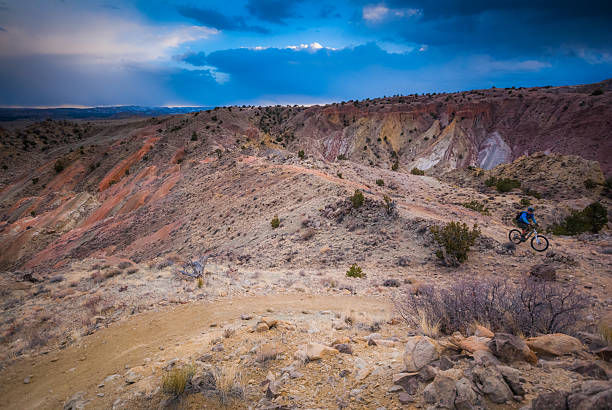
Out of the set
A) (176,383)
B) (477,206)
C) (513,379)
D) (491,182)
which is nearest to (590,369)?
(513,379)

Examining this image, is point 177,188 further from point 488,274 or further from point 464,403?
point 464,403

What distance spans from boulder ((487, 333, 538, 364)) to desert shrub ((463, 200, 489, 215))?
19.5 m

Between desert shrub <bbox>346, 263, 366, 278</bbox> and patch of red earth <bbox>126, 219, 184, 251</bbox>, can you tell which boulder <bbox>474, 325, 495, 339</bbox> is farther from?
patch of red earth <bbox>126, 219, 184, 251</bbox>

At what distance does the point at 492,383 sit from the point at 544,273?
785 cm

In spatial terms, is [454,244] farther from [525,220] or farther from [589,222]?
[589,222]

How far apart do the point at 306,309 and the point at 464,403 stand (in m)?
4.80

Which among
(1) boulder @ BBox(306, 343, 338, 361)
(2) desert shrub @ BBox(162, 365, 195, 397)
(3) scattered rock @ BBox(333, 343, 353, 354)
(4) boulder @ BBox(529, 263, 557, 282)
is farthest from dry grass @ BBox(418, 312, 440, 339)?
(4) boulder @ BBox(529, 263, 557, 282)

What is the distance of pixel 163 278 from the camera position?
31.5 feet

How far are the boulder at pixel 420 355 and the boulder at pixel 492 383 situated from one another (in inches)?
21.7

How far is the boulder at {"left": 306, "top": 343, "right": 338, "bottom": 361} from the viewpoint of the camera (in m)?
4.16

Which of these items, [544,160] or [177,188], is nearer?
[177,188]

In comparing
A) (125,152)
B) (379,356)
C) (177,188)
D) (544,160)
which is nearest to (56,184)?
(125,152)

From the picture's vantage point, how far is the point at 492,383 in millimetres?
2748

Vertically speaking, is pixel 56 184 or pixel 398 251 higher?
pixel 398 251
